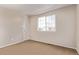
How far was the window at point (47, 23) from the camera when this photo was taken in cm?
588

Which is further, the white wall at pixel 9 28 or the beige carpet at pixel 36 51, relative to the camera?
the white wall at pixel 9 28

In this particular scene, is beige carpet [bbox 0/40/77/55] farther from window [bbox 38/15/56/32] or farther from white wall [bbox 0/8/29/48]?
window [bbox 38/15/56/32]

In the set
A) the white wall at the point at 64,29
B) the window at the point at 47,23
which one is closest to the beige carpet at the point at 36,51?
the white wall at the point at 64,29

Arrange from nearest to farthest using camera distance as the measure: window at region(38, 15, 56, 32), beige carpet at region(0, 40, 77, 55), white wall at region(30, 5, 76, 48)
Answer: beige carpet at region(0, 40, 77, 55) < white wall at region(30, 5, 76, 48) < window at region(38, 15, 56, 32)

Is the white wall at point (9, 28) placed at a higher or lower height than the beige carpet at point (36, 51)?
higher

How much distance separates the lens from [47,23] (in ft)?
21.3

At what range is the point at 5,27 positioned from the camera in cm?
501

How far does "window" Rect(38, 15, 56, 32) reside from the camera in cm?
588

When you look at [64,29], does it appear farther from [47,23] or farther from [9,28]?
[9,28]

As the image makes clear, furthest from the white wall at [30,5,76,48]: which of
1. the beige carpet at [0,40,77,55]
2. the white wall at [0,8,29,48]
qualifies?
the white wall at [0,8,29,48]

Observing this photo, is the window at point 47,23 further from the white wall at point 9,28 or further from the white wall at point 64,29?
the white wall at point 9,28

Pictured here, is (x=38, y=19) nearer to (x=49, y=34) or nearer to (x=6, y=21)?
(x=49, y=34)
